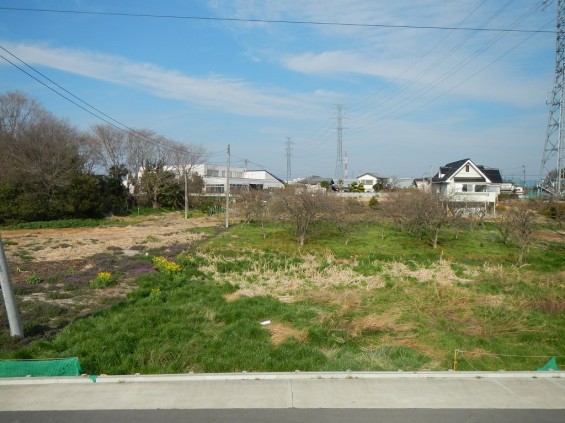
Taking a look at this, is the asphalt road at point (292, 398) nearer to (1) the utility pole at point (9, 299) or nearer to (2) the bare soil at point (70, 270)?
(1) the utility pole at point (9, 299)

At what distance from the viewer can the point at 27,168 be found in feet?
92.5

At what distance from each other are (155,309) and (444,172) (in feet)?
149

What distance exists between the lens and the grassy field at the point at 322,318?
6.24 m

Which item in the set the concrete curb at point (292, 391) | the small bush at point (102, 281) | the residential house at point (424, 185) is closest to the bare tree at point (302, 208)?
the residential house at point (424, 185)

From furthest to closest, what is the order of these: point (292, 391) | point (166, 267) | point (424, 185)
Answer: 1. point (424, 185)
2. point (166, 267)
3. point (292, 391)

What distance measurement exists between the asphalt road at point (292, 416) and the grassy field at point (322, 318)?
1.42m

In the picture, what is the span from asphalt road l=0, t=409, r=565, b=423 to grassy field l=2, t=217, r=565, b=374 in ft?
4.66

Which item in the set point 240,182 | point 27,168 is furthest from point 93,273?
point 240,182

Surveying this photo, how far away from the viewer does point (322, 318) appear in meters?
8.22

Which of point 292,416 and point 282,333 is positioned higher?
point 292,416

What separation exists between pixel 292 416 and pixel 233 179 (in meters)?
57.3

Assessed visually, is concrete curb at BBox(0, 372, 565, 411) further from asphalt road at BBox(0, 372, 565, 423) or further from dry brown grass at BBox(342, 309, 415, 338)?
dry brown grass at BBox(342, 309, 415, 338)

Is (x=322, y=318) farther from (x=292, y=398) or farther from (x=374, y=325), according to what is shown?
(x=292, y=398)

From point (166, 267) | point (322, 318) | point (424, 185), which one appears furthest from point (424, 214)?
point (424, 185)
